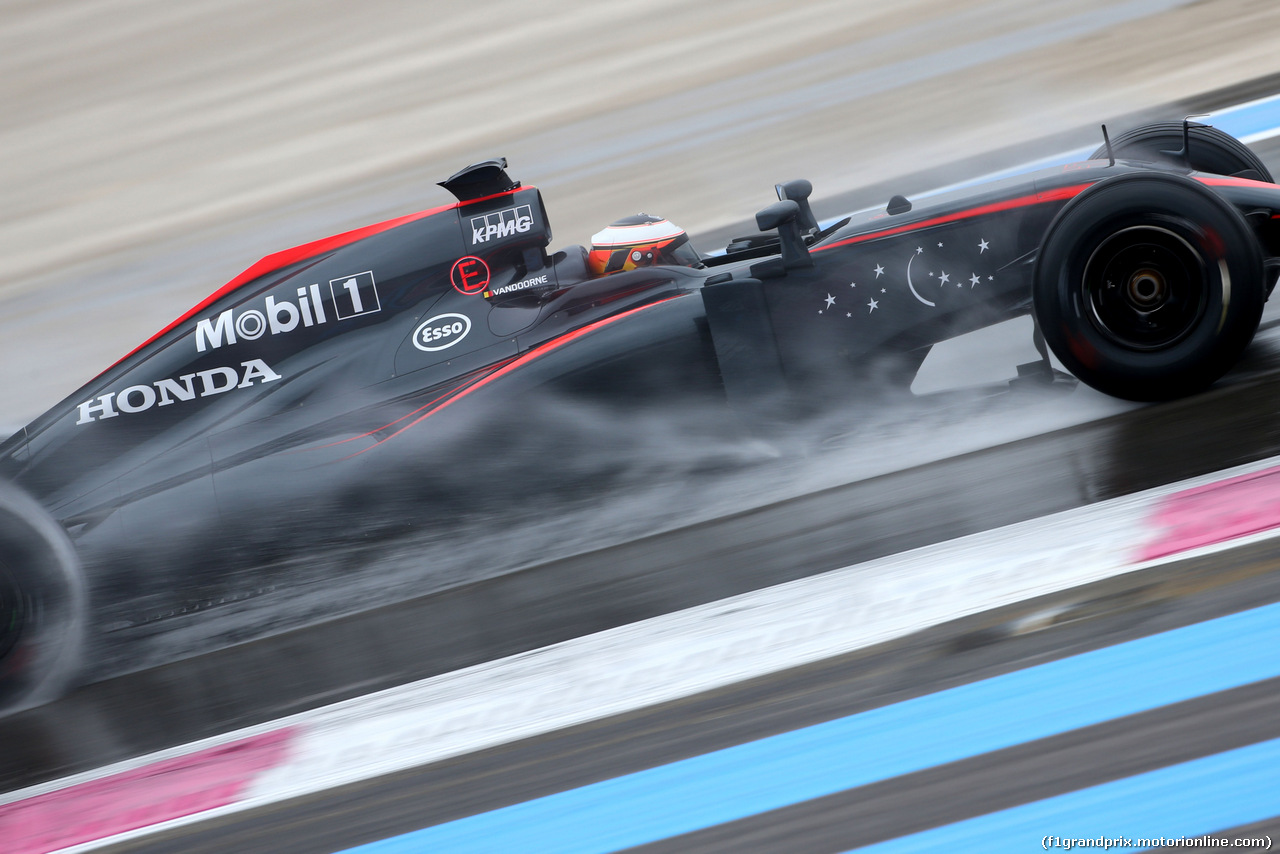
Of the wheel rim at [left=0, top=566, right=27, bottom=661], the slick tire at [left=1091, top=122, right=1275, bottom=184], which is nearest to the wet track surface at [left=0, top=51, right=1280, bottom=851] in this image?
the wheel rim at [left=0, top=566, right=27, bottom=661]

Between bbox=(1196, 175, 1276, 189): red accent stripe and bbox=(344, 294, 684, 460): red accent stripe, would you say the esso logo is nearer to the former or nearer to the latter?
bbox=(344, 294, 684, 460): red accent stripe

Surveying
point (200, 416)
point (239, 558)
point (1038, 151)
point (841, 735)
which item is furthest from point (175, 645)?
point (1038, 151)

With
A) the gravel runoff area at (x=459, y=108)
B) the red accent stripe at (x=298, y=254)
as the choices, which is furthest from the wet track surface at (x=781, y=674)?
the gravel runoff area at (x=459, y=108)

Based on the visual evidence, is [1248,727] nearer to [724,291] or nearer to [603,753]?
[603,753]

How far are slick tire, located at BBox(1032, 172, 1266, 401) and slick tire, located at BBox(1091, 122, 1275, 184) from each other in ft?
2.90

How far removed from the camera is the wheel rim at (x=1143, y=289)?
3340 millimetres

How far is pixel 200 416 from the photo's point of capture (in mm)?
4293

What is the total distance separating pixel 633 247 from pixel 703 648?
1790 millimetres

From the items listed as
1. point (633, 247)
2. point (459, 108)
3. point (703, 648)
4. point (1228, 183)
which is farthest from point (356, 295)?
point (459, 108)

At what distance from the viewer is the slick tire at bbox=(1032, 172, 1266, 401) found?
324 cm

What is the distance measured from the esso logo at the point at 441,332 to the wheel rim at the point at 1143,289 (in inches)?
86.1

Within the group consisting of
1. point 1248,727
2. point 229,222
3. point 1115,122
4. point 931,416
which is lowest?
point 1248,727

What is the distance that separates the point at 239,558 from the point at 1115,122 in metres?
6.77

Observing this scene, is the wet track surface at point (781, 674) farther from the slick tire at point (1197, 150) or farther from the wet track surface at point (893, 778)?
the slick tire at point (1197, 150)
